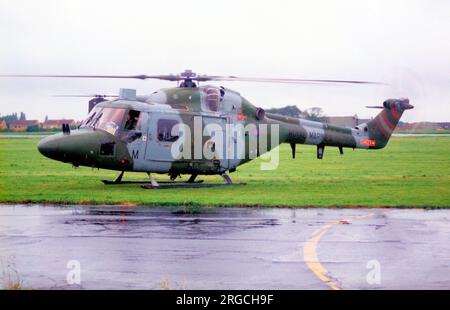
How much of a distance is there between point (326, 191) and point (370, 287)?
51.3 feet

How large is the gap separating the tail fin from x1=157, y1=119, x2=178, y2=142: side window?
35.9 ft

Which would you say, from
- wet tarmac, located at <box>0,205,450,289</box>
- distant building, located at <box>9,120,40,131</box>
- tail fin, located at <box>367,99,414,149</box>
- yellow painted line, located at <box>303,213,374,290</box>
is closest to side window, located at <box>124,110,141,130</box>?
wet tarmac, located at <box>0,205,450,289</box>

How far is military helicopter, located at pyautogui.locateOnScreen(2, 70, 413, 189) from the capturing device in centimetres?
2509

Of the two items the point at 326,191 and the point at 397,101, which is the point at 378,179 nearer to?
the point at 397,101

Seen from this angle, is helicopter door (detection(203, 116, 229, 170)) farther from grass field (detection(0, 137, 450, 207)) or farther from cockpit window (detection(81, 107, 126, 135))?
cockpit window (detection(81, 107, 126, 135))

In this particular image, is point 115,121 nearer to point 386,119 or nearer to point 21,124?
point 386,119

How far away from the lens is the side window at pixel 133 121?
2569cm

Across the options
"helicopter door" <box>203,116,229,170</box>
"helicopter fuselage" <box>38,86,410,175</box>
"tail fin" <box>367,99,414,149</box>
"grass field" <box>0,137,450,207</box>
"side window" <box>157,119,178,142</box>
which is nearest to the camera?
"grass field" <box>0,137,450,207</box>

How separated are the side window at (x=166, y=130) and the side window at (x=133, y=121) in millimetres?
815

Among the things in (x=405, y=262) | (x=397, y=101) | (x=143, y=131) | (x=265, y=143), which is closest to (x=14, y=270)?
(x=405, y=262)

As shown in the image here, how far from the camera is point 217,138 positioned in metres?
27.9

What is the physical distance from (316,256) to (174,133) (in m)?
14.6

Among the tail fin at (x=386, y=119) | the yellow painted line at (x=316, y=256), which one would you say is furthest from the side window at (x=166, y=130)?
the tail fin at (x=386, y=119)
